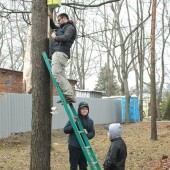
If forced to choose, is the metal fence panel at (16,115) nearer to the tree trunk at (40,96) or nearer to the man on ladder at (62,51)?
the tree trunk at (40,96)

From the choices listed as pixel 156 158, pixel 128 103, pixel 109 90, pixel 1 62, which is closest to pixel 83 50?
pixel 109 90

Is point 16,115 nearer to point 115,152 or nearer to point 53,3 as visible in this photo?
point 53,3

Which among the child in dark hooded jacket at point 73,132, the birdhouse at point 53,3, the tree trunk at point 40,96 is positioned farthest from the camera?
the child in dark hooded jacket at point 73,132

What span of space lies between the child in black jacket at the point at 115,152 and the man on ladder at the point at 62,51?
1.04m

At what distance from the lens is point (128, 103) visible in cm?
3058

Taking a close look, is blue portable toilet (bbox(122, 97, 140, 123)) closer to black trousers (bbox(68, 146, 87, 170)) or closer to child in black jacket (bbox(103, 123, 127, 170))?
black trousers (bbox(68, 146, 87, 170))

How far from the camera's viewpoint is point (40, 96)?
671cm

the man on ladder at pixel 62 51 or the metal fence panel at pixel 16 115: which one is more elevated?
the man on ladder at pixel 62 51

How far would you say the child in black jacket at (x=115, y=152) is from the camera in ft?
19.8

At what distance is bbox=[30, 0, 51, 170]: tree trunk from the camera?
6.64 m

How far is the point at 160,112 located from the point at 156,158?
90.9 ft

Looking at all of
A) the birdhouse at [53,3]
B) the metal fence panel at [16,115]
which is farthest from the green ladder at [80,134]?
the metal fence panel at [16,115]

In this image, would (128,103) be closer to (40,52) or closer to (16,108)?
(16,108)

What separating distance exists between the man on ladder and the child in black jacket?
104 centimetres
